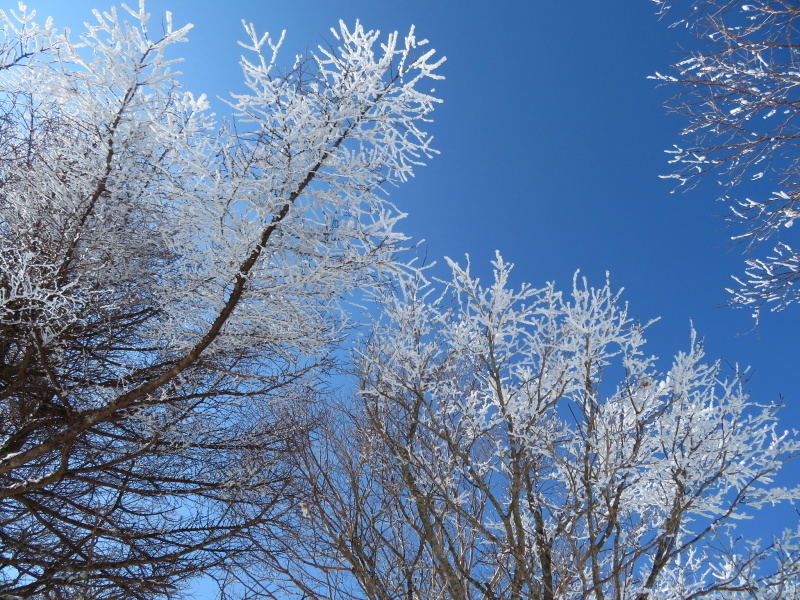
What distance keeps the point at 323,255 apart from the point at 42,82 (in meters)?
2.99

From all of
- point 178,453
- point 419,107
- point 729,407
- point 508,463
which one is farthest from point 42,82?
point 729,407

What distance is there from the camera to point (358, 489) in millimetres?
6875

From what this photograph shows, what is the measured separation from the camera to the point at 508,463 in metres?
4.55

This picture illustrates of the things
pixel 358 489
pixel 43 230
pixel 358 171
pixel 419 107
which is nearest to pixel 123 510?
pixel 358 489

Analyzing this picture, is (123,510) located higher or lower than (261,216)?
lower

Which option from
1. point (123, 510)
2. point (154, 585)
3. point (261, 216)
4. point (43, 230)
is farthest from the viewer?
point (123, 510)

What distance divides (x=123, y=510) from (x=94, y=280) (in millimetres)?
3626

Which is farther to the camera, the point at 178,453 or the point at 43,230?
the point at 178,453

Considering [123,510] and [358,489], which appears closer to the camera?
[358,489]

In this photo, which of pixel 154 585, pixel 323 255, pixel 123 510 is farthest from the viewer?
pixel 123 510

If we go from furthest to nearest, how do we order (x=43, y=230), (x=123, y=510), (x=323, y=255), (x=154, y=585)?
(x=123, y=510) → (x=154, y=585) → (x=43, y=230) → (x=323, y=255)

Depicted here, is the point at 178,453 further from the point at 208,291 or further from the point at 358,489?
the point at 208,291

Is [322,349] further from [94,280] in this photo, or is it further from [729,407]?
[729,407]

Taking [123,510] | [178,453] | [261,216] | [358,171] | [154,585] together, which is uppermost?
[358,171]
